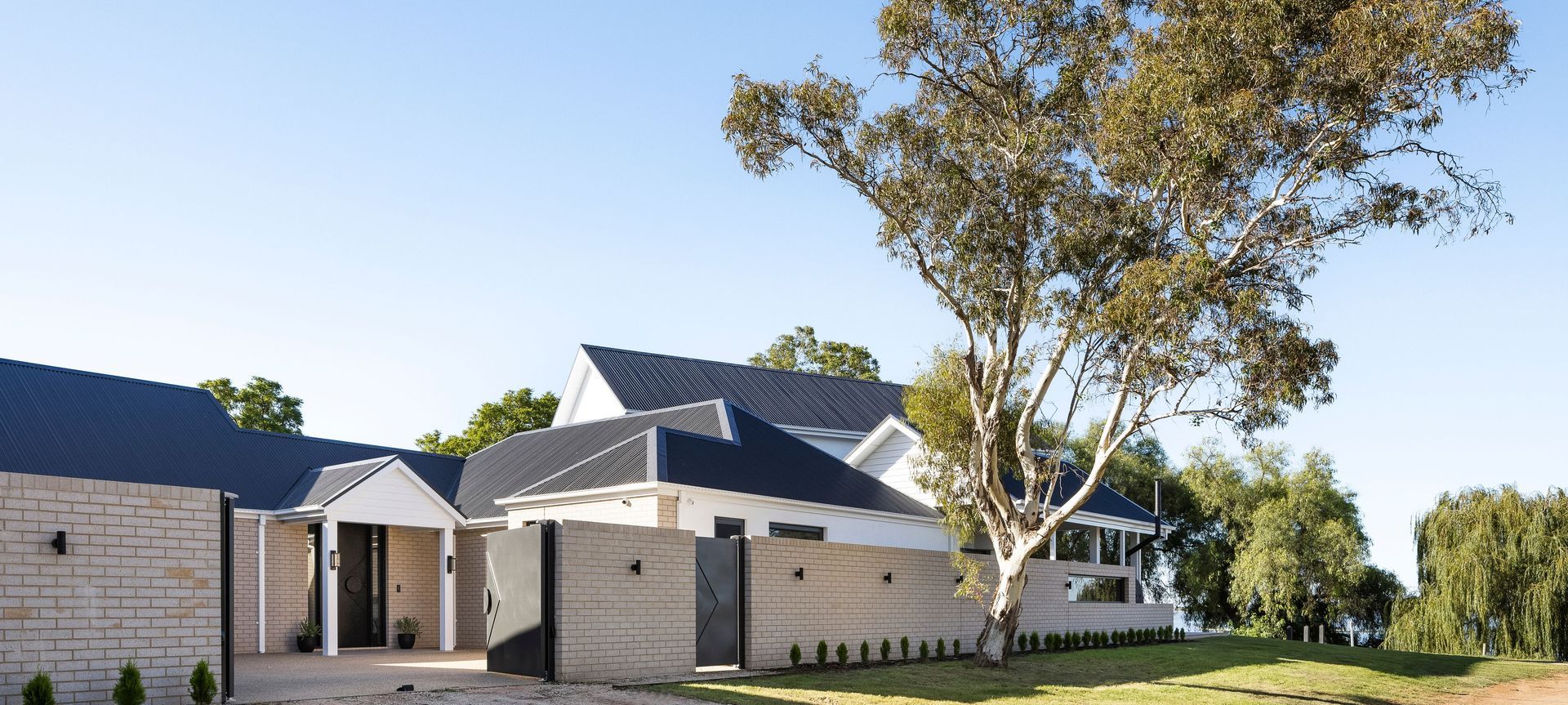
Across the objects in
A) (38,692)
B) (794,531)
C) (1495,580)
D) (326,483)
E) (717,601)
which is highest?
(326,483)

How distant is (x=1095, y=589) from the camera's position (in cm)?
2803

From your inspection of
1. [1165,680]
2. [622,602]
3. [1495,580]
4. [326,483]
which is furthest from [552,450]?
[1495,580]

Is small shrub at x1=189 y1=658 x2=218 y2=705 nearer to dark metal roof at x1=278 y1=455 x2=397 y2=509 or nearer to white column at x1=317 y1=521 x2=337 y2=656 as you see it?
white column at x1=317 y1=521 x2=337 y2=656

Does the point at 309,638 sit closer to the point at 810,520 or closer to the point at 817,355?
the point at 810,520

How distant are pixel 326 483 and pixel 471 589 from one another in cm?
352

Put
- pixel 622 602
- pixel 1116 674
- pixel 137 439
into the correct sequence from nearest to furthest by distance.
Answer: pixel 622 602, pixel 1116 674, pixel 137 439

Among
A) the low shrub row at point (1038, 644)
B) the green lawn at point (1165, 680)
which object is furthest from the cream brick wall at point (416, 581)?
the green lawn at point (1165, 680)

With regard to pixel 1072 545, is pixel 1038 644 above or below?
below

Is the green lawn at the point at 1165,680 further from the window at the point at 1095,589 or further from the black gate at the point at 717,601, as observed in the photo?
the window at the point at 1095,589

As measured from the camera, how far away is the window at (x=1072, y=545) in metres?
38.2

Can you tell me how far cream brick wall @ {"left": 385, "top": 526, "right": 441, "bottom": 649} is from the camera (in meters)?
24.0

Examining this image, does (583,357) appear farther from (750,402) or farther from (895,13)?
(895,13)

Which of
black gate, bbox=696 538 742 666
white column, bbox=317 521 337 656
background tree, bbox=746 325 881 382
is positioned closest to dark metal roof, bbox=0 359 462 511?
white column, bbox=317 521 337 656

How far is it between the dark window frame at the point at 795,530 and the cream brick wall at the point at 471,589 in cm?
589
